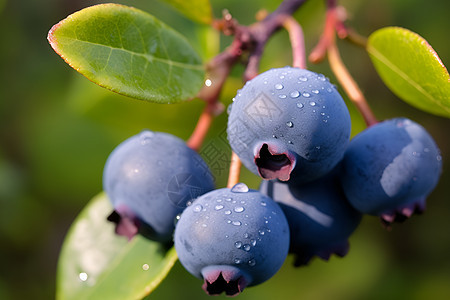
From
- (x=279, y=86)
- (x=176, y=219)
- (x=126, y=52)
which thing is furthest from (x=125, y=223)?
(x=279, y=86)

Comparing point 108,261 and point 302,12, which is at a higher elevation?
point 302,12

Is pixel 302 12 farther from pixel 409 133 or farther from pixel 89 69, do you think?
pixel 89 69

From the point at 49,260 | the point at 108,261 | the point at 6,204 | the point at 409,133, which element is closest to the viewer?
the point at 409,133

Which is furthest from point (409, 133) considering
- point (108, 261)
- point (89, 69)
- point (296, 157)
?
point (108, 261)

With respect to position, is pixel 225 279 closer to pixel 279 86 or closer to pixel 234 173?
pixel 234 173

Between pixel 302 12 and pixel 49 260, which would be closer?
pixel 302 12

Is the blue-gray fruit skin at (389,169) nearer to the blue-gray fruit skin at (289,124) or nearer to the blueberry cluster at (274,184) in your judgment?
the blueberry cluster at (274,184)

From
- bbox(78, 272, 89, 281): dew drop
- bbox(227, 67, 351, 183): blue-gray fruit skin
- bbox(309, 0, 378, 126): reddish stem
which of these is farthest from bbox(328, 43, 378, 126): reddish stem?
bbox(78, 272, 89, 281): dew drop

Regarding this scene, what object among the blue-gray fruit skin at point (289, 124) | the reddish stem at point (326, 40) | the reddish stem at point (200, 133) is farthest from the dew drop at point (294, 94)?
the reddish stem at point (326, 40)
